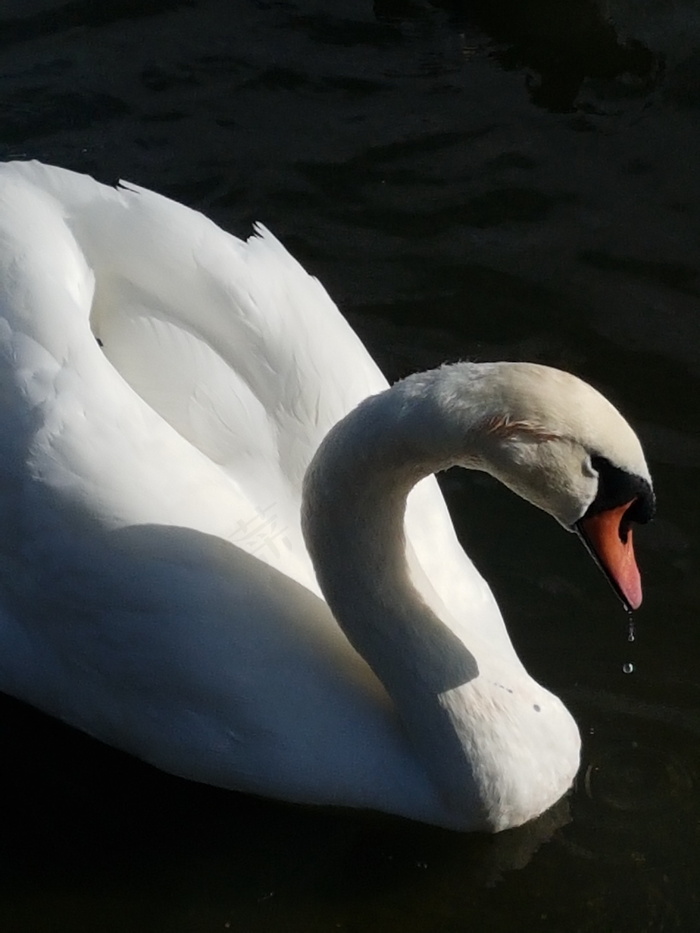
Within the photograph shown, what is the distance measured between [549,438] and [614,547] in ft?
1.80

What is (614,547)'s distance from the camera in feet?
15.5

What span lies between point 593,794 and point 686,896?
1.68 feet

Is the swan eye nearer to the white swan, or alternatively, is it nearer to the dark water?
the white swan

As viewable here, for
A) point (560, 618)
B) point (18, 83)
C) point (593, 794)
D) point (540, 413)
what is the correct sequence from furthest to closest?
1. point (18, 83)
2. point (560, 618)
3. point (593, 794)
4. point (540, 413)

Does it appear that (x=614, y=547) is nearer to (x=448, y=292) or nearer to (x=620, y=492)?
(x=620, y=492)

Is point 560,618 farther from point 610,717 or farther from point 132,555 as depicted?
point 132,555

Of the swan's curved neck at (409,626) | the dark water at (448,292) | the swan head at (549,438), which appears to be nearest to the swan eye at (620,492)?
the swan head at (549,438)

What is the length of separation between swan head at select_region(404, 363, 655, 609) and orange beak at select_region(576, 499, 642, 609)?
1.0 inches

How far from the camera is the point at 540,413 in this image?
14.0ft

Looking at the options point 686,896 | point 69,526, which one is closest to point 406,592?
point 69,526

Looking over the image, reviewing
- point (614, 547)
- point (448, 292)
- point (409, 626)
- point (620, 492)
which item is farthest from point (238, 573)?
point (448, 292)

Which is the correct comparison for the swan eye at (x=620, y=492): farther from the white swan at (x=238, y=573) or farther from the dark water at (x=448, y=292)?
the dark water at (x=448, y=292)

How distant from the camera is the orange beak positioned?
15.1 ft

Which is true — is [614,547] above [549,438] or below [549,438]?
below
